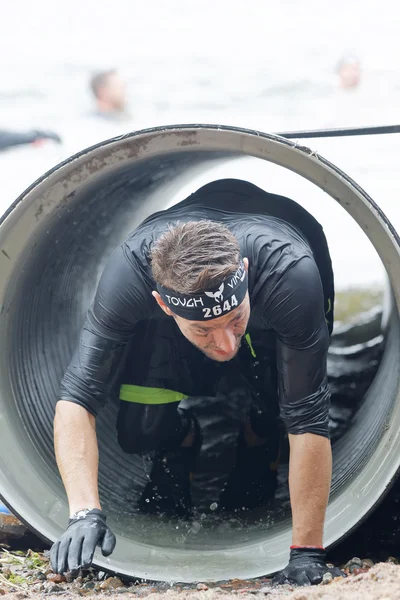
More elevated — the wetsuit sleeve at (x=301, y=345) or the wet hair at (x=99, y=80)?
the wet hair at (x=99, y=80)

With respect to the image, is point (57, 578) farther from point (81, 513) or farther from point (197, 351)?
point (197, 351)

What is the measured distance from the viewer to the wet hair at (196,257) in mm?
2359

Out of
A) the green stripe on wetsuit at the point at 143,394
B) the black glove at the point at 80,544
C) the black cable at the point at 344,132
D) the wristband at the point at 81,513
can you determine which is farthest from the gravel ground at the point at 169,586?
the black cable at the point at 344,132

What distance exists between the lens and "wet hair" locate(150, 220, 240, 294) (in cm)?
236

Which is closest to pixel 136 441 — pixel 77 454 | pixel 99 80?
pixel 77 454

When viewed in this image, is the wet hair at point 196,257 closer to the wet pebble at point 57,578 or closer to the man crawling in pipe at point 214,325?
the man crawling in pipe at point 214,325

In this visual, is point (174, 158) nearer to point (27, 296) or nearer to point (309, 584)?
point (27, 296)

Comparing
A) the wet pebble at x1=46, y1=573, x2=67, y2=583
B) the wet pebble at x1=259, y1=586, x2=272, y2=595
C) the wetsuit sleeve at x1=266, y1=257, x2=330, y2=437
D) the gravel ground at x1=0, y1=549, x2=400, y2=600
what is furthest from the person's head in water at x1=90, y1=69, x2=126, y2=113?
the wet pebble at x1=259, y1=586, x2=272, y2=595

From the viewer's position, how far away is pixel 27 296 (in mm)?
3199

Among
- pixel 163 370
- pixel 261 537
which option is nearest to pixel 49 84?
pixel 163 370

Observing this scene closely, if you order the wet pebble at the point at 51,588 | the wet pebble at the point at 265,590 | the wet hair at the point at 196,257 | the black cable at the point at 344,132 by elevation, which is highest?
the black cable at the point at 344,132

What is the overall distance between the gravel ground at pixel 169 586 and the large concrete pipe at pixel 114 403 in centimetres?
10

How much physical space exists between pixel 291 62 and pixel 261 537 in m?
5.19

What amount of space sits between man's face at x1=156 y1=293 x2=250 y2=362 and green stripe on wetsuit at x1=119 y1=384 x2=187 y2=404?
0.74 meters
